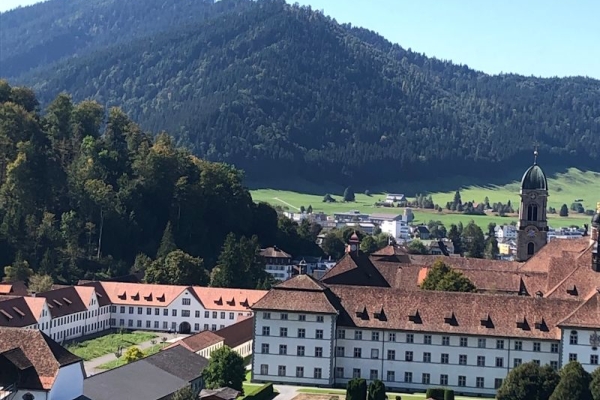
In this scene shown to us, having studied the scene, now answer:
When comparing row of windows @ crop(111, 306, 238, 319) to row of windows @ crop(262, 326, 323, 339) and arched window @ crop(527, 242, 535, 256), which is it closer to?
row of windows @ crop(262, 326, 323, 339)

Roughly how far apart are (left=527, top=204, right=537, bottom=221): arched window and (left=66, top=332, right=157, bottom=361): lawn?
1690 inches

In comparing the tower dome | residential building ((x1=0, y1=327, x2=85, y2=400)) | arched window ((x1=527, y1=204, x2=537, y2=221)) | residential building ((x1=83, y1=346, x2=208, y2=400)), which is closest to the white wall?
residential building ((x1=0, y1=327, x2=85, y2=400))

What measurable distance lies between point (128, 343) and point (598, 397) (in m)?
38.8

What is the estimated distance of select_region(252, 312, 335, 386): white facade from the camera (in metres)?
67.7

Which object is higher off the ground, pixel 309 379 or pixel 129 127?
pixel 129 127

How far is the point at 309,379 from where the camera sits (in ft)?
222

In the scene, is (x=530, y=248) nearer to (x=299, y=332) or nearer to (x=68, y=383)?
(x=299, y=332)

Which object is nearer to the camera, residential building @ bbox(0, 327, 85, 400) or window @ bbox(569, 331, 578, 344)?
residential building @ bbox(0, 327, 85, 400)

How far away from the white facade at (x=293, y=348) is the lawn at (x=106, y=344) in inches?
542

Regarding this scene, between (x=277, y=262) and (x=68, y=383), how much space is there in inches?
3106

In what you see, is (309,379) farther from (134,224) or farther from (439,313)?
(134,224)

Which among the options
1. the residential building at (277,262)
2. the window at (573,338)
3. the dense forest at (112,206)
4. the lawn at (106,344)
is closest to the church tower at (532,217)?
the dense forest at (112,206)

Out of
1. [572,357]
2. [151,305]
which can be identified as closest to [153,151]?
[151,305]

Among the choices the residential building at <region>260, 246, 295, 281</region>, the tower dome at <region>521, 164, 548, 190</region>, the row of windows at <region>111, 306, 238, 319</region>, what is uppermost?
the tower dome at <region>521, 164, 548, 190</region>
